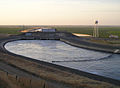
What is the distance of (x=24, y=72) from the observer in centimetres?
1983

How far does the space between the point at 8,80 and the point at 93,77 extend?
28.0 feet

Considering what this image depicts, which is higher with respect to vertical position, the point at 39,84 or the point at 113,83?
the point at 39,84

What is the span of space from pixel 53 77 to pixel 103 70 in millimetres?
9593

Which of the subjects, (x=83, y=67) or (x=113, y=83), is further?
(x=83, y=67)

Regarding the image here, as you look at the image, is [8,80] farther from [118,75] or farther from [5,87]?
[118,75]

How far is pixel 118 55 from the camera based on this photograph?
117 ft

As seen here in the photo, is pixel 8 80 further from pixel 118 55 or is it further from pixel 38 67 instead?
pixel 118 55

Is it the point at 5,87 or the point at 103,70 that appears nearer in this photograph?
the point at 5,87

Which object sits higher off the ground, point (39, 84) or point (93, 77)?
point (39, 84)

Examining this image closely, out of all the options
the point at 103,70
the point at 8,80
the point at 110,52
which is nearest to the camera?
the point at 8,80

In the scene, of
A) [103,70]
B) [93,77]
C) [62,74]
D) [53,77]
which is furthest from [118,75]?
[53,77]

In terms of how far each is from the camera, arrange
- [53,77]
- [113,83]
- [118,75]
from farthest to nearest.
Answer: [118,75], [53,77], [113,83]

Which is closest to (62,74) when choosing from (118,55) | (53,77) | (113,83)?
(53,77)

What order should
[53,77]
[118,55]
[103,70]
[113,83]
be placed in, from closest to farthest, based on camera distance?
[113,83]
[53,77]
[103,70]
[118,55]
